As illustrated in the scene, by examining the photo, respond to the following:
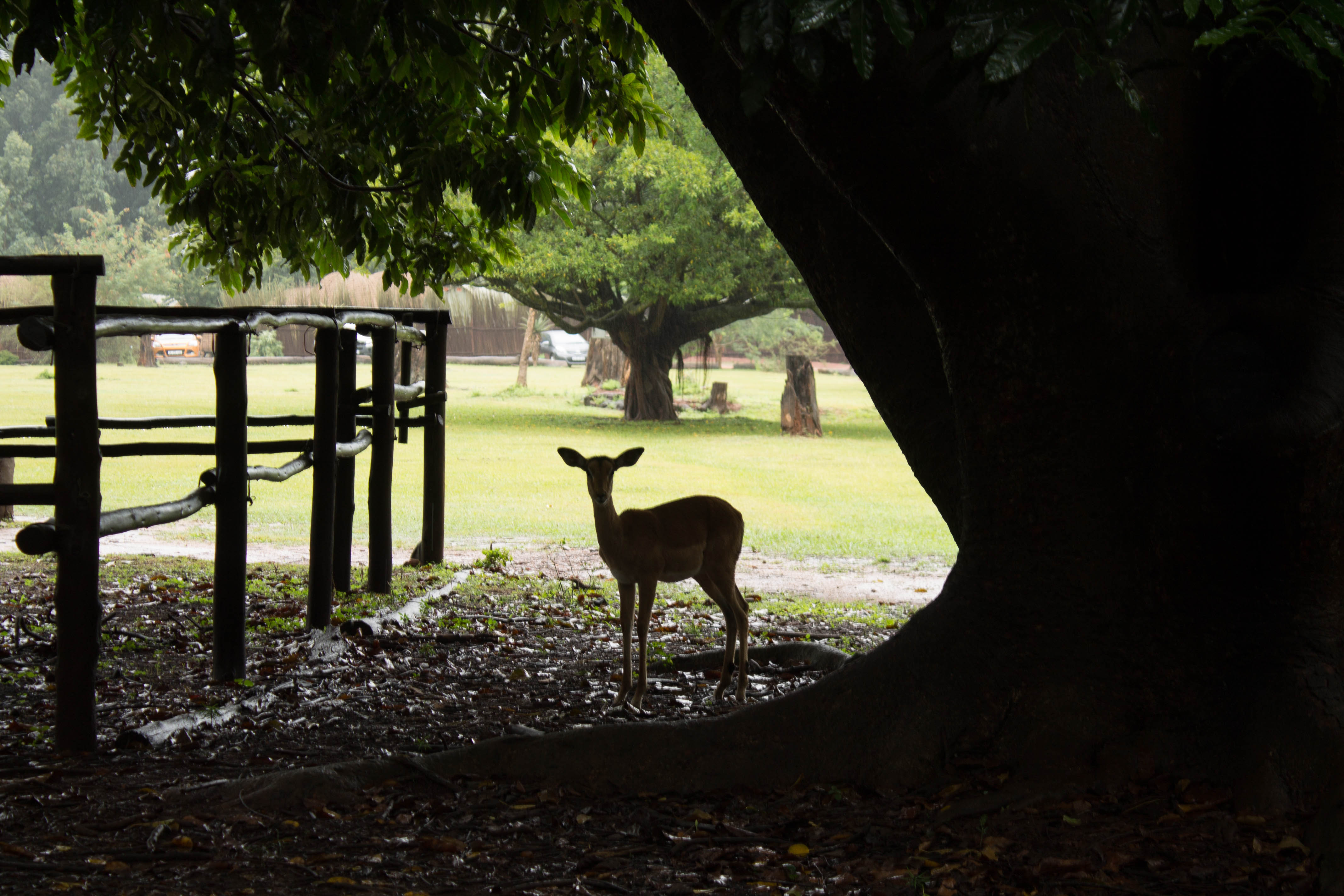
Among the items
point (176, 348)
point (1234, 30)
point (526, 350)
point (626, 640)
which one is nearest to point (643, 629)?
point (626, 640)

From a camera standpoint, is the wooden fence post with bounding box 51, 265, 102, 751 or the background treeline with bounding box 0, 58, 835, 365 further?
the background treeline with bounding box 0, 58, 835, 365

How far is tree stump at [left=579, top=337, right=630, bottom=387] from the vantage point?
112 ft

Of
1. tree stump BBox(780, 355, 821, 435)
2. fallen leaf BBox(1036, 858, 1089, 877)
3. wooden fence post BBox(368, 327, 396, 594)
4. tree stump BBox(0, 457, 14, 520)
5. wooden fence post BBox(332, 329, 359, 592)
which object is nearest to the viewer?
fallen leaf BBox(1036, 858, 1089, 877)

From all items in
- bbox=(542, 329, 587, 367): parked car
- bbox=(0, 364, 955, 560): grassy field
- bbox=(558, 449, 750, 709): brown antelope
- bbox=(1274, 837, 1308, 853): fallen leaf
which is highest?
bbox=(542, 329, 587, 367): parked car

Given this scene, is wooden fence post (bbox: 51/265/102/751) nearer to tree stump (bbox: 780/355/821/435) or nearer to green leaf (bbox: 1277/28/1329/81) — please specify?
green leaf (bbox: 1277/28/1329/81)

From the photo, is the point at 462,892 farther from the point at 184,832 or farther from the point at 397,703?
the point at 397,703

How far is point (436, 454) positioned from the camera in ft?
30.1

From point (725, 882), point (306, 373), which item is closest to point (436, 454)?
point (725, 882)

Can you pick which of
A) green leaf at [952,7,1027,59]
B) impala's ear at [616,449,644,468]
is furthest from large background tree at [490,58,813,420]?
green leaf at [952,7,1027,59]

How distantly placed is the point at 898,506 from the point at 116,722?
12078mm

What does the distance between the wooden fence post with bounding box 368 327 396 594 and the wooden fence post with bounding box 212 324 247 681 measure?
2.33 meters

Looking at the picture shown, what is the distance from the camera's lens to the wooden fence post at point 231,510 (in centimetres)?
541

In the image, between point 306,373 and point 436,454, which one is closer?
point 436,454

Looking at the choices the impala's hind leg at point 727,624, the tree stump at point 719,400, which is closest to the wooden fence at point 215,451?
the impala's hind leg at point 727,624
